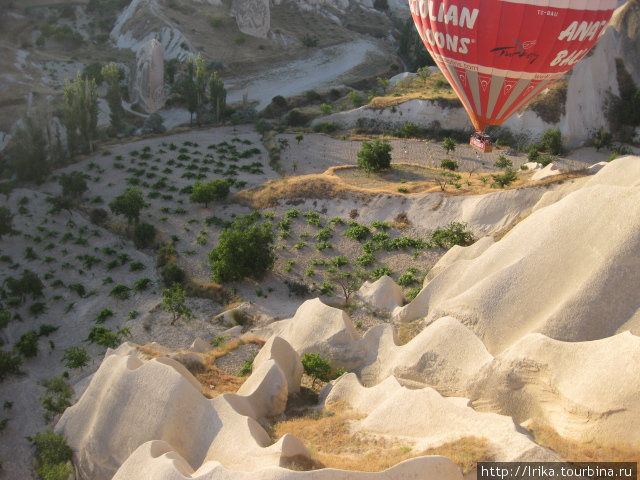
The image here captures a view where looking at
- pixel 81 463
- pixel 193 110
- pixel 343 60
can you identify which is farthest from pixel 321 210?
pixel 343 60

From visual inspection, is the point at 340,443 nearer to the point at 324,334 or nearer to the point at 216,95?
the point at 324,334

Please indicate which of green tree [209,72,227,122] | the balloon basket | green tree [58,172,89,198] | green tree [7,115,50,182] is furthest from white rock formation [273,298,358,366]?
green tree [209,72,227,122]

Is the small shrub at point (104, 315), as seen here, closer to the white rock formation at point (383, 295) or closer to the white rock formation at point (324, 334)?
the white rock formation at point (324, 334)

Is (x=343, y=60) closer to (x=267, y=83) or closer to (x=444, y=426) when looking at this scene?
(x=267, y=83)

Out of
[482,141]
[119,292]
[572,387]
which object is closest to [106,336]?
[119,292]

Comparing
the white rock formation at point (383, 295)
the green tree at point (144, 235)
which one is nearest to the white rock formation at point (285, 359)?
the white rock formation at point (383, 295)
